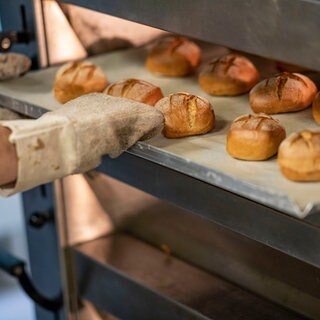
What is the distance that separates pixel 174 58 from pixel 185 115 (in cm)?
36

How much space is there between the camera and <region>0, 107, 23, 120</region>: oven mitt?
1570 mm

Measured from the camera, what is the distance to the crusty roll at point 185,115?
4.33 feet

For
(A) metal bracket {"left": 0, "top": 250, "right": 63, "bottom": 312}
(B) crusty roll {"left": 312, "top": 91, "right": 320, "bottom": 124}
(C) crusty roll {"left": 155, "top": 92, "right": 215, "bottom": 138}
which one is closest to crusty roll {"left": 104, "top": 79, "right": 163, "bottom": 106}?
(C) crusty roll {"left": 155, "top": 92, "right": 215, "bottom": 138}

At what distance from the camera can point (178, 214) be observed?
176 cm

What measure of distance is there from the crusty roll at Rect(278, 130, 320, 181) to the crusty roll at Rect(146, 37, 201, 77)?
55cm

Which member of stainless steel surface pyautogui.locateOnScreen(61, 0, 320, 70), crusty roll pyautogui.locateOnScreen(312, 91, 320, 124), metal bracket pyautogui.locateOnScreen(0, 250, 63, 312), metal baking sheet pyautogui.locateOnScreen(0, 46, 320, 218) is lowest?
metal bracket pyautogui.locateOnScreen(0, 250, 63, 312)

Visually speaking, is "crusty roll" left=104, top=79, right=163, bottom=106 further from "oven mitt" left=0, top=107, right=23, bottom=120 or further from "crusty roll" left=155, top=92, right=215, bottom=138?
"oven mitt" left=0, top=107, right=23, bottom=120

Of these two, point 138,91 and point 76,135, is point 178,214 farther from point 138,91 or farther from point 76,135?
point 76,135

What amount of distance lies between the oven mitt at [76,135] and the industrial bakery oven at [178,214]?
42mm

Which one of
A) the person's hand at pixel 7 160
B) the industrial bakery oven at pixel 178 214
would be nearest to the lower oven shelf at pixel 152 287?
the industrial bakery oven at pixel 178 214

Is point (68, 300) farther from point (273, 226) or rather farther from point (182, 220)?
point (273, 226)

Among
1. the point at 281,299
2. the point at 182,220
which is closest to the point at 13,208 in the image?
the point at 182,220

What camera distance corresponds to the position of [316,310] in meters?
1.46

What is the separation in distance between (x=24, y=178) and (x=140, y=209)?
2.15 ft
